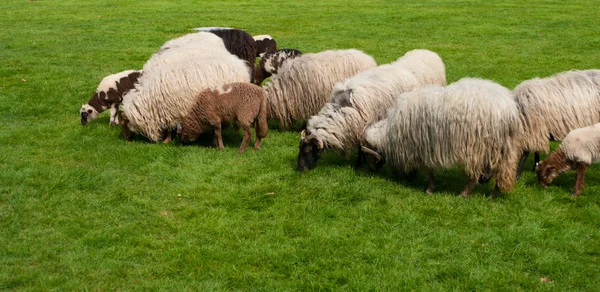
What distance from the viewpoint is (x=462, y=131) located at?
20.8 ft

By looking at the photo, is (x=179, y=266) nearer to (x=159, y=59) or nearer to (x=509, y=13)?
(x=159, y=59)

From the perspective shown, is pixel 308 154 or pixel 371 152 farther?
pixel 308 154

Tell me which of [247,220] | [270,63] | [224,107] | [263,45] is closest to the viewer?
[247,220]

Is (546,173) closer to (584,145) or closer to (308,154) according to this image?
(584,145)

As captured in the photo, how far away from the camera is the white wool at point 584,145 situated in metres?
6.60

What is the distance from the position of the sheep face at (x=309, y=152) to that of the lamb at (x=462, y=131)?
43.4 inches

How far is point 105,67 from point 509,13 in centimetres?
1446

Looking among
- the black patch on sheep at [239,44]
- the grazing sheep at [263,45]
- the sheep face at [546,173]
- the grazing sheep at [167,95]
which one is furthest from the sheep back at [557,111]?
the grazing sheep at [263,45]

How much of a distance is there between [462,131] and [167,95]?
4314mm

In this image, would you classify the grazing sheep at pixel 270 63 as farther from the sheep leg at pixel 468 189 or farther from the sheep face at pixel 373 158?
the sheep leg at pixel 468 189

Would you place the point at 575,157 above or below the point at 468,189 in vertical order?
above

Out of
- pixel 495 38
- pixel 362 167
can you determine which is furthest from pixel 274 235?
pixel 495 38

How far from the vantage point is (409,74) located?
8.38 m

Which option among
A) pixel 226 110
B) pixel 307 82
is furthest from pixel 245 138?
pixel 307 82
